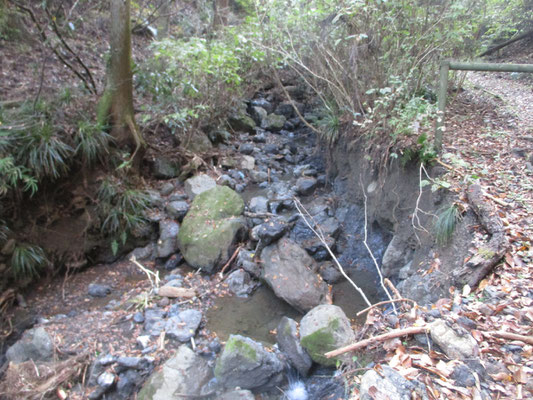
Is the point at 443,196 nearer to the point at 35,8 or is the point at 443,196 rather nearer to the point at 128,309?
the point at 128,309

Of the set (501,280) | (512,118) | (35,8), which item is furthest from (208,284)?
(35,8)

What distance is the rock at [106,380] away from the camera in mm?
3275

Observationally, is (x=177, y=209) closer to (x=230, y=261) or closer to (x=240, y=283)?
(x=230, y=261)

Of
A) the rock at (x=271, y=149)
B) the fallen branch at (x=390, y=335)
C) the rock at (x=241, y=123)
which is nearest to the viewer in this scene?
the fallen branch at (x=390, y=335)

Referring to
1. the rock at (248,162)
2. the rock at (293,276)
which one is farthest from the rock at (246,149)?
the rock at (293,276)

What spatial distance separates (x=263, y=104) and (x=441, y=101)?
20.5 ft

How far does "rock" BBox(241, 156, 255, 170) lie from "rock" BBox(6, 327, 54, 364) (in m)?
4.49

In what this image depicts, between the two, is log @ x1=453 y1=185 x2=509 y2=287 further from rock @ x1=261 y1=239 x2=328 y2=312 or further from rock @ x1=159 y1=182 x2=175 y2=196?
rock @ x1=159 y1=182 x2=175 y2=196

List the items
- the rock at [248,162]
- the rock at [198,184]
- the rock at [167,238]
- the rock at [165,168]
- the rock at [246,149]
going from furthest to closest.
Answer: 1. the rock at [246,149]
2. the rock at [248,162]
3. the rock at [165,168]
4. the rock at [198,184]
5. the rock at [167,238]

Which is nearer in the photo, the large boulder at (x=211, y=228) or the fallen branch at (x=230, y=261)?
the fallen branch at (x=230, y=261)

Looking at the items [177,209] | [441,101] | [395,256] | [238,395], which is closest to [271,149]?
[177,209]

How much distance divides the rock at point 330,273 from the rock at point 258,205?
1.55m

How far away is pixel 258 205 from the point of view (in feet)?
19.7

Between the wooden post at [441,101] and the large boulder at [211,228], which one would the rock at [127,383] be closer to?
the large boulder at [211,228]
